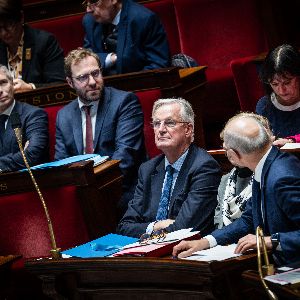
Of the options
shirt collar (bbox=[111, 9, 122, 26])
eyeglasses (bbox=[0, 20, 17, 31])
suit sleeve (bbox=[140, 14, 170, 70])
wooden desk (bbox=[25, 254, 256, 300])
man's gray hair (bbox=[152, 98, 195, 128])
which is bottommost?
wooden desk (bbox=[25, 254, 256, 300])

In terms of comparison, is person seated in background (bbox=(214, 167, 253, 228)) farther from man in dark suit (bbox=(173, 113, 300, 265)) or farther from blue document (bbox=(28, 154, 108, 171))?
blue document (bbox=(28, 154, 108, 171))

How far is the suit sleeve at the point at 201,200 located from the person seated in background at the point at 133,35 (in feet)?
3.63

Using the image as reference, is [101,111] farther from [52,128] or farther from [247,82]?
[247,82]

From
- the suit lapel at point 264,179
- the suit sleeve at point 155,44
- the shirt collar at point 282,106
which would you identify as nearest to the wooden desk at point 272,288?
the suit lapel at point 264,179

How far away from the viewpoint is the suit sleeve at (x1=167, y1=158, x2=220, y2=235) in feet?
8.20

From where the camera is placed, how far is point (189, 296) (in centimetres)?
208

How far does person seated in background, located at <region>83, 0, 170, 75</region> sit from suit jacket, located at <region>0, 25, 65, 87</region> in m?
0.30

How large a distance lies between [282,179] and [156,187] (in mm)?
703

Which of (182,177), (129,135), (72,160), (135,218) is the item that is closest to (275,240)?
(182,177)

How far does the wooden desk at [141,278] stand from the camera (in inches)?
79.5

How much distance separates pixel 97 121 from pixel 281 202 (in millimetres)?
1336

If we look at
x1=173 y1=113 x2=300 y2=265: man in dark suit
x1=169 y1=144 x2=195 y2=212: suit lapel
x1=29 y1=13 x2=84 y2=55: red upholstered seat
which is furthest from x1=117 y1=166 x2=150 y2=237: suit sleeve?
x1=29 y1=13 x2=84 y2=55: red upholstered seat

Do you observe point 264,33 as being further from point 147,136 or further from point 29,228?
point 29,228

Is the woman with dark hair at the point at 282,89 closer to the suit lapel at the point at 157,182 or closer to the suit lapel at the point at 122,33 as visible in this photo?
the suit lapel at the point at 157,182
